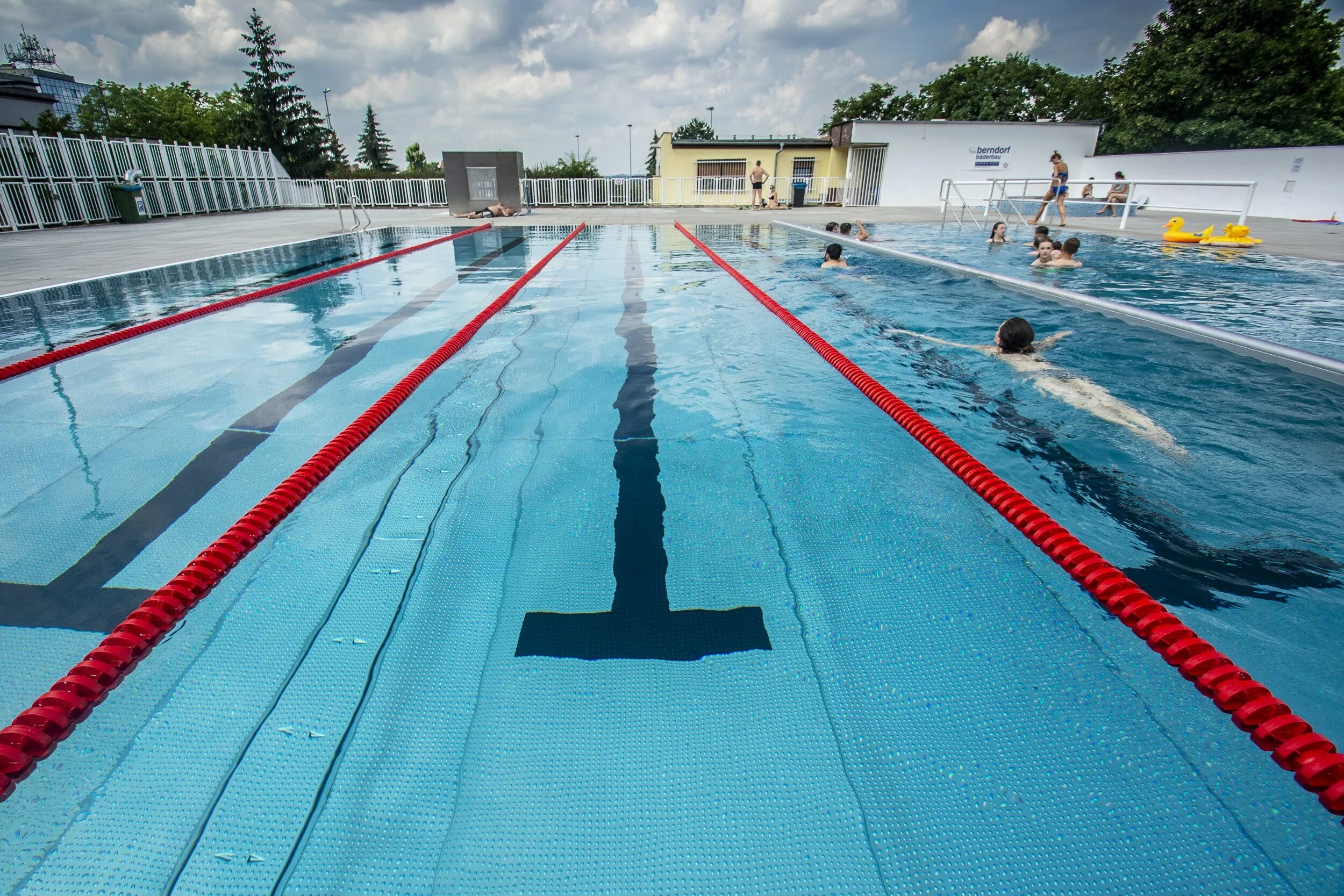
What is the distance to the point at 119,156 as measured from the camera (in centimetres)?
1658

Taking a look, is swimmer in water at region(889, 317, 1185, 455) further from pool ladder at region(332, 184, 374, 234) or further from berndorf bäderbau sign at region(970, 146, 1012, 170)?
berndorf bäderbau sign at region(970, 146, 1012, 170)

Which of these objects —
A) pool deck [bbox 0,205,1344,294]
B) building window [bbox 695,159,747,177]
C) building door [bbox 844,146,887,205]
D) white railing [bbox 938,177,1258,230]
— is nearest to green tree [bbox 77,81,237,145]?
pool deck [bbox 0,205,1344,294]

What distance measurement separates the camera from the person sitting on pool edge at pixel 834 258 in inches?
359

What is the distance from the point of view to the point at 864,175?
959 inches

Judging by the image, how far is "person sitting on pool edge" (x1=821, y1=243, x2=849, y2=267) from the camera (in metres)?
9.12

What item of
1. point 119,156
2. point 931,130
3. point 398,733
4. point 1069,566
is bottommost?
point 398,733

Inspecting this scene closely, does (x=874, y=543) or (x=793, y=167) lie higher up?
(x=793, y=167)

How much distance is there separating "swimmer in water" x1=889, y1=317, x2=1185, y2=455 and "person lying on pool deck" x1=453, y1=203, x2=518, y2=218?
1651 centimetres

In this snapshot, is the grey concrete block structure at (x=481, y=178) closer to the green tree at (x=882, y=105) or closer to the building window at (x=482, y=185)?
the building window at (x=482, y=185)

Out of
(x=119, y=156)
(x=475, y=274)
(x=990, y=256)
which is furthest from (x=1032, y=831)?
(x=119, y=156)

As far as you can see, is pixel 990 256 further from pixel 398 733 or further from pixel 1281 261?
pixel 398 733

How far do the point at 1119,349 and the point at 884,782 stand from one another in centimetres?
523

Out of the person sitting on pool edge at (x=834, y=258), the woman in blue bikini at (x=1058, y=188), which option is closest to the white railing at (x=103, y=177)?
the person sitting on pool edge at (x=834, y=258)

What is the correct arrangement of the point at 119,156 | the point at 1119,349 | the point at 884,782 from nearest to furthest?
the point at 884,782 < the point at 1119,349 < the point at 119,156
